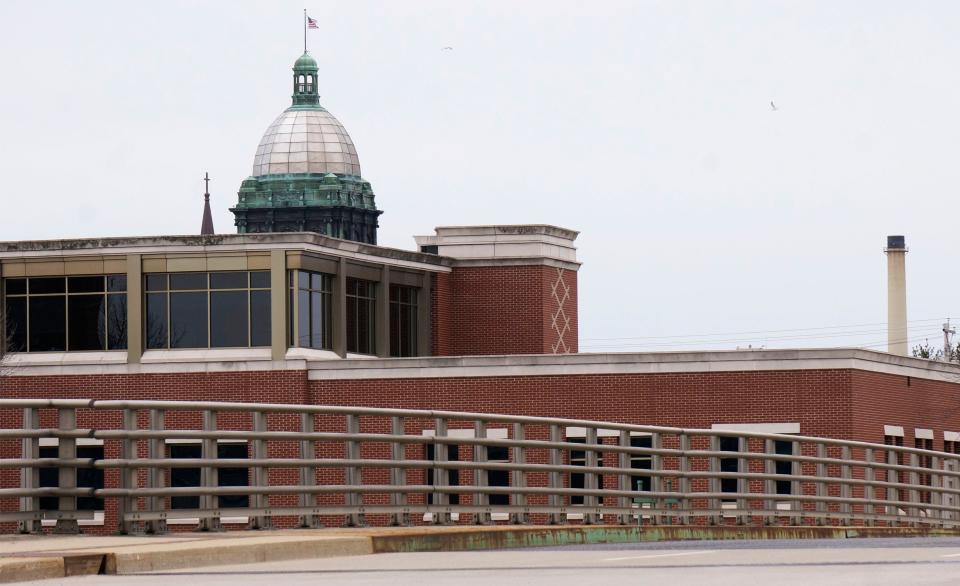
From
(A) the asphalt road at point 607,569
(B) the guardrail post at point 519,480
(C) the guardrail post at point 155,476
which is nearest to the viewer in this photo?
(A) the asphalt road at point 607,569

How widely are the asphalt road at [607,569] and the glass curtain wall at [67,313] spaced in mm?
35864

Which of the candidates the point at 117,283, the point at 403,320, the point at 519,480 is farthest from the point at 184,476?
the point at 519,480

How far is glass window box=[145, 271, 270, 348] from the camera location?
2016 inches

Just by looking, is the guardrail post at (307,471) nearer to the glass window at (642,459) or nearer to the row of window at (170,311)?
the glass window at (642,459)

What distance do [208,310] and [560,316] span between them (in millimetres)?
12970

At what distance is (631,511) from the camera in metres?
21.9

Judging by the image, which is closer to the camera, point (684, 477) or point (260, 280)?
point (684, 477)

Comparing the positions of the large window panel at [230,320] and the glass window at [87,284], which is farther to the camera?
the glass window at [87,284]

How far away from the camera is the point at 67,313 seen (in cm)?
5253

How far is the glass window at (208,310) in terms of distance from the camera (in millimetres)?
51219

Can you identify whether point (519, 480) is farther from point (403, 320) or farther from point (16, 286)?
point (403, 320)

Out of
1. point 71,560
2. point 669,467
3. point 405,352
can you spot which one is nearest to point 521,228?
point 405,352

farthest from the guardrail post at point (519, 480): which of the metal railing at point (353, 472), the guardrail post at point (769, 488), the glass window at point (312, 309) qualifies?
the glass window at point (312, 309)

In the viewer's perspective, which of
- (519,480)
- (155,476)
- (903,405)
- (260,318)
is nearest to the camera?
(155,476)
